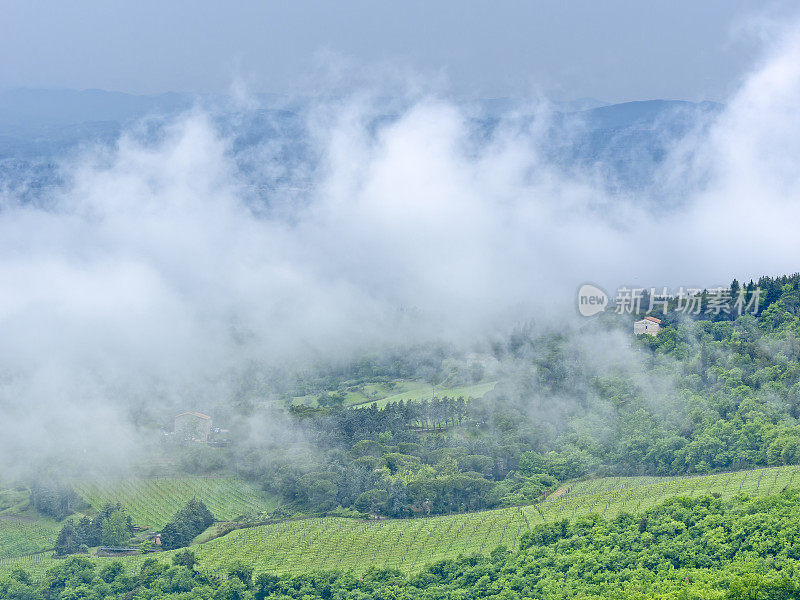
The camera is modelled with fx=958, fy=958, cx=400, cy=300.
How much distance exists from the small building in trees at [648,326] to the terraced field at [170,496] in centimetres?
1612

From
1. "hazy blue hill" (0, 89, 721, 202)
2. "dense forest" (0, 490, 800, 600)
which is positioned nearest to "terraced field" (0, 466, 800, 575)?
"dense forest" (0, 490, 800, 600)

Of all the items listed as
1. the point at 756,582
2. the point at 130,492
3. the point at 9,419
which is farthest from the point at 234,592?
the point at 9,419

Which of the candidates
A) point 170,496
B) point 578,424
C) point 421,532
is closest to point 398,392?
point 578,424

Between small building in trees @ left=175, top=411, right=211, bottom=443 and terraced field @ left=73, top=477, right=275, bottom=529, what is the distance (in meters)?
3.53

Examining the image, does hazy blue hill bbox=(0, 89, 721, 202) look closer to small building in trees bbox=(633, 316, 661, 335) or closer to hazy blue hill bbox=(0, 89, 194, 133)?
hazy blue hill bbox=(0, 89, 194, 133)

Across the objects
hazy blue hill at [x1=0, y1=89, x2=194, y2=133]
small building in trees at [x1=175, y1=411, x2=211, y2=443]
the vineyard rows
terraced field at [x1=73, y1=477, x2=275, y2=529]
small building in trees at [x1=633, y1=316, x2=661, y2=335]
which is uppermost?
hazy blue hill at [x1=0, y1=89, x2=194, y2=133]

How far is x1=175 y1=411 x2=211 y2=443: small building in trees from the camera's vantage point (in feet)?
117

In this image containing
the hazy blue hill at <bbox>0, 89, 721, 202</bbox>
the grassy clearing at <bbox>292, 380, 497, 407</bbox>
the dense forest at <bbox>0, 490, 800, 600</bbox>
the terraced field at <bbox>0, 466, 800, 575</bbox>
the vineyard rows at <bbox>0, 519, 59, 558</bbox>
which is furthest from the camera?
the hazy blue hill at <bbox>0, 89, 721, 202</bbox>

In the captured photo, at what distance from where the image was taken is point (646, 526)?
22953 millimetres

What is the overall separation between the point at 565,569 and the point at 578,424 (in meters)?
10.2

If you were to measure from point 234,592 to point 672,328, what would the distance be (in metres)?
20.2

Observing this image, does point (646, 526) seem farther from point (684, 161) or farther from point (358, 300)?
point (684, 161)

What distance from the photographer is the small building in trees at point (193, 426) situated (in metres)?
35.6

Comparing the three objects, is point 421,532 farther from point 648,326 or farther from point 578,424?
point 648,326
